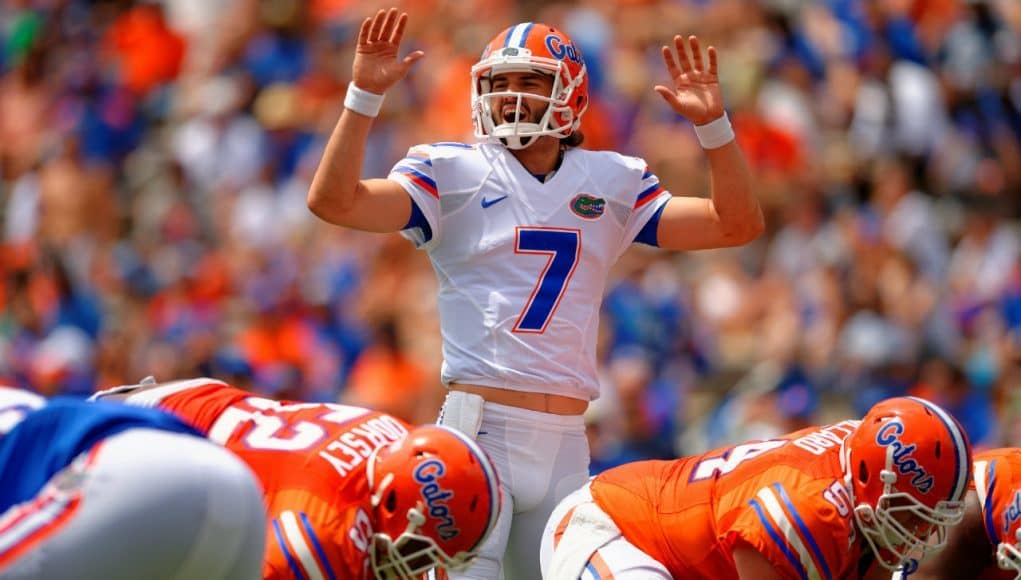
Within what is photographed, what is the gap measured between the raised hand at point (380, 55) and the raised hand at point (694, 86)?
90 cm

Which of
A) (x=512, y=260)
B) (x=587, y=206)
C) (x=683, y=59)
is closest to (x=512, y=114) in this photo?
(x=587, y=206)

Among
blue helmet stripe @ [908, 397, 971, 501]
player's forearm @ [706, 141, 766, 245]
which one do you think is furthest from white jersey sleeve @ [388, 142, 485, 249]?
blue helmet stripe @ [908, 397, 971, 501]

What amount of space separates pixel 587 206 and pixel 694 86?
0.56 meters

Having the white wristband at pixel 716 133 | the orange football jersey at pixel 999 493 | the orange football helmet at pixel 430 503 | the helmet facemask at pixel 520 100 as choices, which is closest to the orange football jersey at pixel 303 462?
Answer: the orange football helmet at pixel 430 503

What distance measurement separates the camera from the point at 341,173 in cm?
531

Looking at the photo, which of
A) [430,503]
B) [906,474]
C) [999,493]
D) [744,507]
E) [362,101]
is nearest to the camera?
[430,503]

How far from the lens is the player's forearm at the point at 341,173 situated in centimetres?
531

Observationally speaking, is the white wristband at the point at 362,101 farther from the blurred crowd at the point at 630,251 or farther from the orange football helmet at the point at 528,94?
the blurred crowd at the point at 630,251

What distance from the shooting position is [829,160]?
11406mm

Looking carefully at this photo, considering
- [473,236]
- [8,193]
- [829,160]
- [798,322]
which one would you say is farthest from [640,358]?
[8,193]

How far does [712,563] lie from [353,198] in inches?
64.3

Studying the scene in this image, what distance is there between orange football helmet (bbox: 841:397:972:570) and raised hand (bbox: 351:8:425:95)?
190 cm

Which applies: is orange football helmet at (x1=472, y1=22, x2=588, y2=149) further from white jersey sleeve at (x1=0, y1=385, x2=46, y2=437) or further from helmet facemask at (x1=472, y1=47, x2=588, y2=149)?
white jersey sleeve at (x1=0, y1=385, x2=46, y2=437)

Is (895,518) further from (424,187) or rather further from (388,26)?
(388,26)
